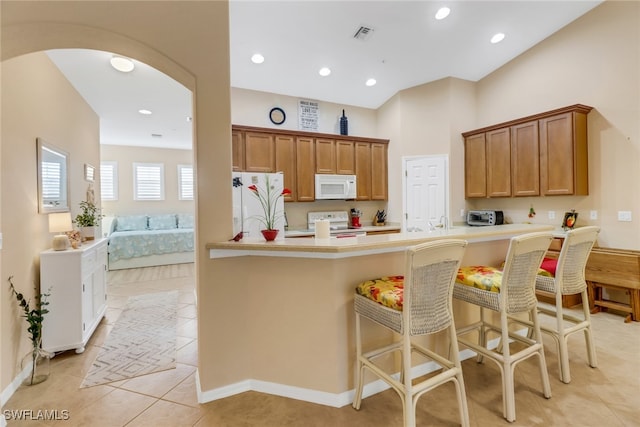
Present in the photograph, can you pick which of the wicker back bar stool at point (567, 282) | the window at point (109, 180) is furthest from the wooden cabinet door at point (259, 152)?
the window at point (109, 180)

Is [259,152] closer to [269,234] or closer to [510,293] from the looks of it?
[269,234]

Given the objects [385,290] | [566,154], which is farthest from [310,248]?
[566,154]

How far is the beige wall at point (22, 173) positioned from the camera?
2.08 meters

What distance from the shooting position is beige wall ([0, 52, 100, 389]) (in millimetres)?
2078

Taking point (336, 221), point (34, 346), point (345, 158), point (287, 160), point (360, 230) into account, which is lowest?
point (34, 346)

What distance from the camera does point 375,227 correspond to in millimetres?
5332

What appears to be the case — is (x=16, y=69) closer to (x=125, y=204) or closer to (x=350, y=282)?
(x=350, y=282)

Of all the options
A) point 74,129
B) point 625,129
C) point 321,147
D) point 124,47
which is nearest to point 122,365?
point 124,47

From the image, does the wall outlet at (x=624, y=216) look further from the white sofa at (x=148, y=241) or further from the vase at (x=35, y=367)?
→ the white sofa at (x=148, y=241)

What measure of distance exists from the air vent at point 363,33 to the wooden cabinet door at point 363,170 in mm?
1748

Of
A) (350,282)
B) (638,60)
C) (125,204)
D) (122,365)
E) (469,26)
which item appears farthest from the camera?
(125,204)

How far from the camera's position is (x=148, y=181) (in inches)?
295

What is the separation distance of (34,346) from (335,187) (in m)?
3.96

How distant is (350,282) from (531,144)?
3833 mm
